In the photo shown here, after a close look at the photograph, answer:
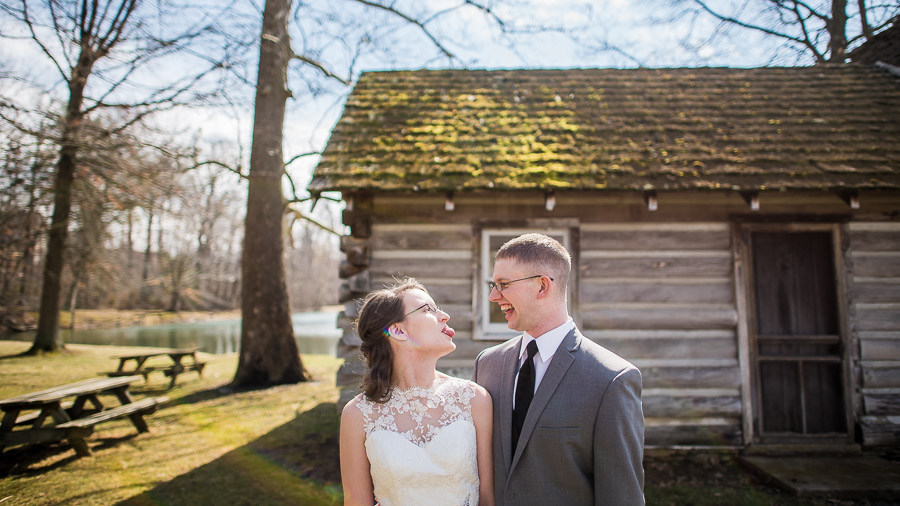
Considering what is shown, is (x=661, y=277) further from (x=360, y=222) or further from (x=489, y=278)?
(x=360, y=222)

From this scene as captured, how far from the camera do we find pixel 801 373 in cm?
629

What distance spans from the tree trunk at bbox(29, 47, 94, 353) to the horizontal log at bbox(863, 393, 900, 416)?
416 inches

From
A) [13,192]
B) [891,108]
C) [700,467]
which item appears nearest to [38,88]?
[13,192]

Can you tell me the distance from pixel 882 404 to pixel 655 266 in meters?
3.21

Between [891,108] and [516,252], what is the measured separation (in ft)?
26.8

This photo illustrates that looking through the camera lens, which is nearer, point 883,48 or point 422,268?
point 422,268

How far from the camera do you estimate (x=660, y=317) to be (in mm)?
6105

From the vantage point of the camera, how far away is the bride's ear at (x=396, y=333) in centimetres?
243

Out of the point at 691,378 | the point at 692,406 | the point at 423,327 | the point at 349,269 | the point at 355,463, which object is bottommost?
the point at 692,406

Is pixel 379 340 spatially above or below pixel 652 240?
below

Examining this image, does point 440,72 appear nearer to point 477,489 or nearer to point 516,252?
point 516,252

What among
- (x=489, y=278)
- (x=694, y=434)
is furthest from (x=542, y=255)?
(x=694, y=434)

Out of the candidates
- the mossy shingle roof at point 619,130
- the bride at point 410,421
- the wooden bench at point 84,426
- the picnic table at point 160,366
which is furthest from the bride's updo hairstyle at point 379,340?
the picnic table at point 160,366

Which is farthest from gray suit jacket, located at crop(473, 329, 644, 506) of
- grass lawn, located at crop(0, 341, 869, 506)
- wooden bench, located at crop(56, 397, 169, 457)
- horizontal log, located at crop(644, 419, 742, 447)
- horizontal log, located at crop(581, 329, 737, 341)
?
wooden bench, located at crop(56, 397, 169, 457)
